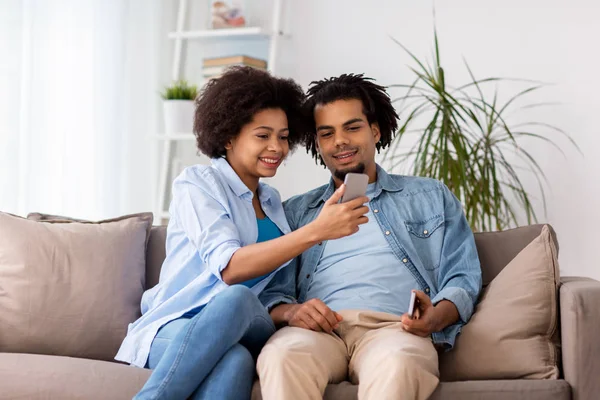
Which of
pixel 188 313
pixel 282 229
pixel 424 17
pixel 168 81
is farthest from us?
pixel 168 81

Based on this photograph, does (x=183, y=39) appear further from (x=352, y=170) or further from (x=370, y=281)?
(x=370, y=281)

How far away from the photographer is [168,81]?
433cm

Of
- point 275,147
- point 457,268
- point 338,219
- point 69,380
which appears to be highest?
point 275,147

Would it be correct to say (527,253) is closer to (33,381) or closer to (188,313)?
(188,313)

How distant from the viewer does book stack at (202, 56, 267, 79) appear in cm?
399

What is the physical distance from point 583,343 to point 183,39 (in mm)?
2779

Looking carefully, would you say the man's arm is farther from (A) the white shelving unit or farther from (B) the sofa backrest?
(A) the white shelving unit

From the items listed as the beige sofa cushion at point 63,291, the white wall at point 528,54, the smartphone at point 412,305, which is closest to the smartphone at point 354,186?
the smartphone at point 412,305

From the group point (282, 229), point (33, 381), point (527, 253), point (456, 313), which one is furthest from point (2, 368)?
point (527, 253)

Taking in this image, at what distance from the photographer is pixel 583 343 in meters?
2.03

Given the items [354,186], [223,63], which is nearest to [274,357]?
[354,186]

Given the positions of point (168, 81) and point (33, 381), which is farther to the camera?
point (168, 81)

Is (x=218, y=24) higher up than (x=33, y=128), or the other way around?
(x=218, y=24)

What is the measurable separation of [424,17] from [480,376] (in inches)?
86.5
